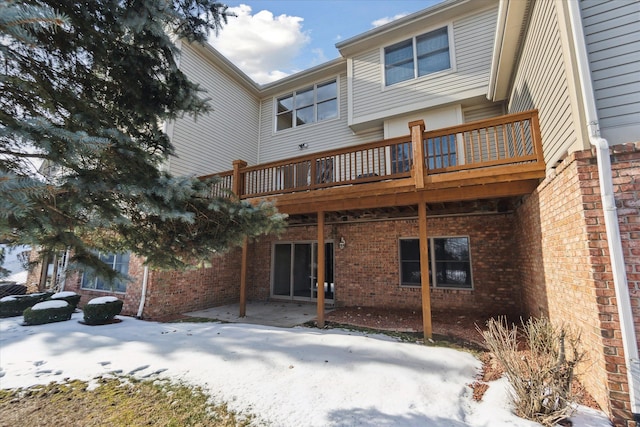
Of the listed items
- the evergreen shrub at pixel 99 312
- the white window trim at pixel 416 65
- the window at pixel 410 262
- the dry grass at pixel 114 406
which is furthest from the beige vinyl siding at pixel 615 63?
the evergreen shrub at pixel 99 312

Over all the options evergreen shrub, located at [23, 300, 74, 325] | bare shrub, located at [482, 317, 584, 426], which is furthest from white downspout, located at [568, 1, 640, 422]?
evergreen shrub, located at [23, 300, 74, 325]

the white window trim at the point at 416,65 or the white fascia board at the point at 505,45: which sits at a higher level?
the white window trim at the point at 416,65

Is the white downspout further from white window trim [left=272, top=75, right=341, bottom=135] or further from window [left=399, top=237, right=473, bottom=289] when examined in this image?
white window trim [left=272, top=75, right=341, bottom=135]

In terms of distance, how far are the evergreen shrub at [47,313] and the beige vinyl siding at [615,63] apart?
1083 cm

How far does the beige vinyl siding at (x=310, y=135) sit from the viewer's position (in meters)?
9.54

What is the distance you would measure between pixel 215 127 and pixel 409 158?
272 inches

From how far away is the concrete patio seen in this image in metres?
7.14

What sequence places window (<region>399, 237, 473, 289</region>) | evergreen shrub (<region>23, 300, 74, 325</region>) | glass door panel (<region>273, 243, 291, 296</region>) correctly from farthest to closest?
glass door panel (<region>273, 243, 291, 296</region>) → window (<region>399, 237, 473, 289</region>) → evergreen shrub (<region>23, 300, 74, 325</region>)

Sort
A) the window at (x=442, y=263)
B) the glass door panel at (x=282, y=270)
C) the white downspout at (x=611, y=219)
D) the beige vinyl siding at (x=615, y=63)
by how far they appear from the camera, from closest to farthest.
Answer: the white downspout at (x=611, y=219) < the beige vinyl siding at (x=615, y=63) < the window at (x=442, y=263) < the glass door panel at (x=282, y=270)

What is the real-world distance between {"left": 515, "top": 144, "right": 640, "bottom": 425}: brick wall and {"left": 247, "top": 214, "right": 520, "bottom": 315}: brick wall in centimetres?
353

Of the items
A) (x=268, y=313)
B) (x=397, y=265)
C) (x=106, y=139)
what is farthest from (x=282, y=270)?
(x=106, y=139)

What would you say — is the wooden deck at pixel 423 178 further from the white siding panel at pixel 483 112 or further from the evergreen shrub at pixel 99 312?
the evergreen shrub at pixel 99 312

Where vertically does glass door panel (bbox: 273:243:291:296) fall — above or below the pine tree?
below

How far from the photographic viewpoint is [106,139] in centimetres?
223
